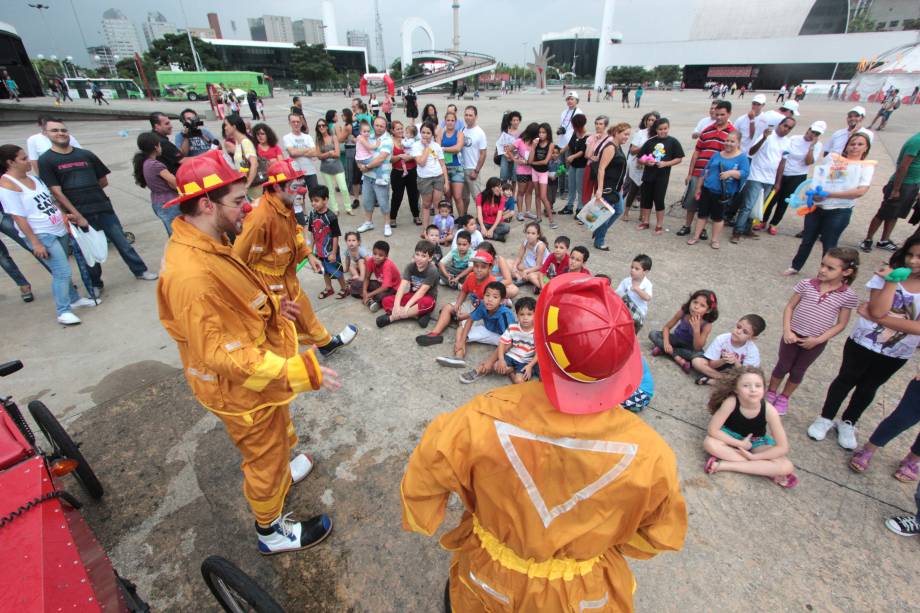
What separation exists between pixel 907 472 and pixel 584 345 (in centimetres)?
339

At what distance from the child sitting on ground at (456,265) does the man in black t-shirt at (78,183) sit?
13.6 ft

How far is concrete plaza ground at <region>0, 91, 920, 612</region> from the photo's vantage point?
225 centimetres

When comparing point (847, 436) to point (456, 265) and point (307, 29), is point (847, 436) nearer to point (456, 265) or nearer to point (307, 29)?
point (456, 265)

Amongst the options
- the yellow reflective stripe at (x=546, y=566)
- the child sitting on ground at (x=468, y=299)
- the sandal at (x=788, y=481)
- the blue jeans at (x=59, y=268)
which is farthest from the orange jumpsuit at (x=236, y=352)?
the blue jeans at (x=59, y=268)

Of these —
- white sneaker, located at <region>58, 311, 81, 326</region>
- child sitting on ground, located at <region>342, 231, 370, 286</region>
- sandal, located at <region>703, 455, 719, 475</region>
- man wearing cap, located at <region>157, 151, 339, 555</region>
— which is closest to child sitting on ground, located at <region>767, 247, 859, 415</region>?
sandal, located at <region>703, 455, 719, 475</region>

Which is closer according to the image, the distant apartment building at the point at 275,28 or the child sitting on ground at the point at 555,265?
the child sitting on ground at the point at 555,265

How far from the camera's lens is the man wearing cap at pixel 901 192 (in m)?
5.17

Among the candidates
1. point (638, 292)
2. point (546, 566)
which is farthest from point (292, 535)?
point (638, 292)

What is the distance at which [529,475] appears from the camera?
1202mm

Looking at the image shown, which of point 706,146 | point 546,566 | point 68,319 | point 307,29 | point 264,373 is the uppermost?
point 307,29

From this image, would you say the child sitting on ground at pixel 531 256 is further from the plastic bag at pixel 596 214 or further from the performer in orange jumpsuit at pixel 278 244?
the performer in orange jumpsuit at pixel 278 244

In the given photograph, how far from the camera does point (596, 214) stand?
20.4ft

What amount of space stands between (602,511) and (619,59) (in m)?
94.0

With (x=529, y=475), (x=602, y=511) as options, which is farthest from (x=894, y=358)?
(x=529, y=475)
